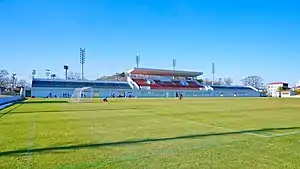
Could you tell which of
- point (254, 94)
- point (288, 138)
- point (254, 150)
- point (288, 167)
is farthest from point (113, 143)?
point (254, 94)

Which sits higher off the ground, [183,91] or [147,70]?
[147,70]

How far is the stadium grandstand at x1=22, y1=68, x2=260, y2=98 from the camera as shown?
73.1m

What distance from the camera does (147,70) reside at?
94.7m

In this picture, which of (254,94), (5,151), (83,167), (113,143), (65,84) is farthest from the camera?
(254,94)

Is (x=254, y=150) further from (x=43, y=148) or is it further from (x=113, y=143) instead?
(x=43, y=148)

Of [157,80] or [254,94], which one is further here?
[254,94]

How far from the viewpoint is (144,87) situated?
86.8 m

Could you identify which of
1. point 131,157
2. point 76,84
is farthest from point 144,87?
point 131,157

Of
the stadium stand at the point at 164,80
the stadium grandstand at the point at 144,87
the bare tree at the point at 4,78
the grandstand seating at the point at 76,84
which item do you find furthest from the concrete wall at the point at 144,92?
the bare tree at the point at 4,78

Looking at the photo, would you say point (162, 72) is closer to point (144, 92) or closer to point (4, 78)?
point (144, 92)

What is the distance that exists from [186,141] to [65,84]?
237 ft

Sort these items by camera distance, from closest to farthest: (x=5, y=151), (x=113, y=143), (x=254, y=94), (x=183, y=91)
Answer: (x=5, y=151) < (x=113, y=143) < (x=183, y=91) < (x=254, y=94)

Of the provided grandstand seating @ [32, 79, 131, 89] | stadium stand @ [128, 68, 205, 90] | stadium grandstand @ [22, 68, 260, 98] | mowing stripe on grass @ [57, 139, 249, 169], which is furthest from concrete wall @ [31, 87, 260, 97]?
mowing stripe on grass @ [57, 139, 249, 169]

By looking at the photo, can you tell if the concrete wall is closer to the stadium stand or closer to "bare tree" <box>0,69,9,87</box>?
the stadium stand
